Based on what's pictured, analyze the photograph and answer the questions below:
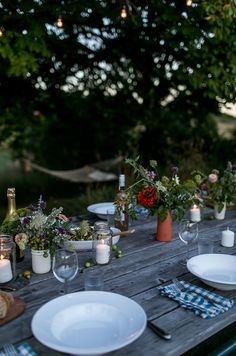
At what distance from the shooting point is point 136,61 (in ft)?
15.8

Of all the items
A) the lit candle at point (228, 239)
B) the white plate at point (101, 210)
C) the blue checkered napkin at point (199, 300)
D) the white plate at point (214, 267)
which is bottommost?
the blue checkered napkin at point (199, 300)

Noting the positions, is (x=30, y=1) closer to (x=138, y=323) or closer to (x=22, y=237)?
(x=22, y=237)

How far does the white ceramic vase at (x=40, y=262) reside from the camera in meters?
1.49

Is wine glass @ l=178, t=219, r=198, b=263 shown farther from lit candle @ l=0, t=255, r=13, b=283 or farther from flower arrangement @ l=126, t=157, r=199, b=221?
lit candle @ l=0, t=255, r=13, b=283

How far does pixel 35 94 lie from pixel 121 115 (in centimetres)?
160

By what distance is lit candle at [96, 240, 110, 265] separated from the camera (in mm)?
1585

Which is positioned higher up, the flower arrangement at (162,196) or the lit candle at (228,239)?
the flower arrangement at (162,196)

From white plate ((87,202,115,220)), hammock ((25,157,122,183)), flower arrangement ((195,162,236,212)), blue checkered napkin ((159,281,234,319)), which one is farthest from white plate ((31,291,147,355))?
hammock ((25,157,122,183))

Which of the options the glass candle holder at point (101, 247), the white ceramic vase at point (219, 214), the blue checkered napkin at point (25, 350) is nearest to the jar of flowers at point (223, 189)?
the white ceramic vase at point (219, 214)

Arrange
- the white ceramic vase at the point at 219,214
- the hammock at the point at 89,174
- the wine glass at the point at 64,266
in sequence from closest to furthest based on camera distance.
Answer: the wine glass at the point at 64,266 < the white ceramic vase at the point at 219,214 < the hammock at the point at 89,174

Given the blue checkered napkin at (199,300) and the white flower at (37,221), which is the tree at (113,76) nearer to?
the white flower at (37,221)

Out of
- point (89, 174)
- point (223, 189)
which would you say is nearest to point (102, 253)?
point (223, 189)

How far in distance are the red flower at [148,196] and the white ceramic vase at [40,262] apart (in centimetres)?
51

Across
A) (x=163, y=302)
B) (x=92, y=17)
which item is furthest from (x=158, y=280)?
(x=92, y=17)
